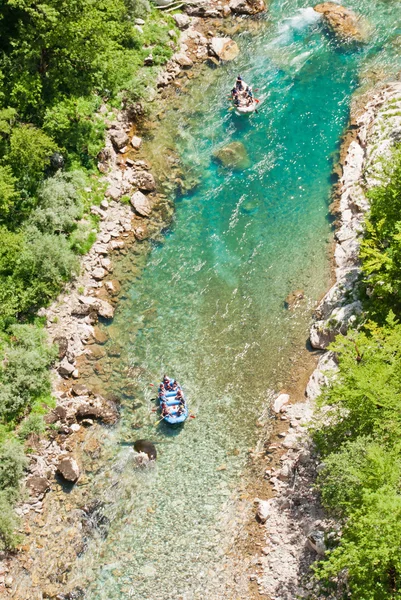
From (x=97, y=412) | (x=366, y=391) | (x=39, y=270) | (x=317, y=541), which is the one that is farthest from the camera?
(x=39, y=270)

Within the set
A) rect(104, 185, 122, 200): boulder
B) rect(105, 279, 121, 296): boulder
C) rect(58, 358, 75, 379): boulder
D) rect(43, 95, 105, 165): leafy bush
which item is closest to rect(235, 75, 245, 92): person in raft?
rect(43, 95, 105, 165): leafy bush

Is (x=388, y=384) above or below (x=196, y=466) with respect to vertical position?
above

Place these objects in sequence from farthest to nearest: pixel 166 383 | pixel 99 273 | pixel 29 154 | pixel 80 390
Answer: pixel 99 273 → pixel 29 154 → pixel 80 390 → pixel 166 383

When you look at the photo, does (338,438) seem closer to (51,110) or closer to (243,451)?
(243,451)

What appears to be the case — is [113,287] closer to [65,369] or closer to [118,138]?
[65,369]

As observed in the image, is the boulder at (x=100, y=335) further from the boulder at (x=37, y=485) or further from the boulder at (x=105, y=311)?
the boulder at (x=37, y=485)

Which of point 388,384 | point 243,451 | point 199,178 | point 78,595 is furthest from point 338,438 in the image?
point 199,178

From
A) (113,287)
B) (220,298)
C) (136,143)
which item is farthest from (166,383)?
(136,143)
